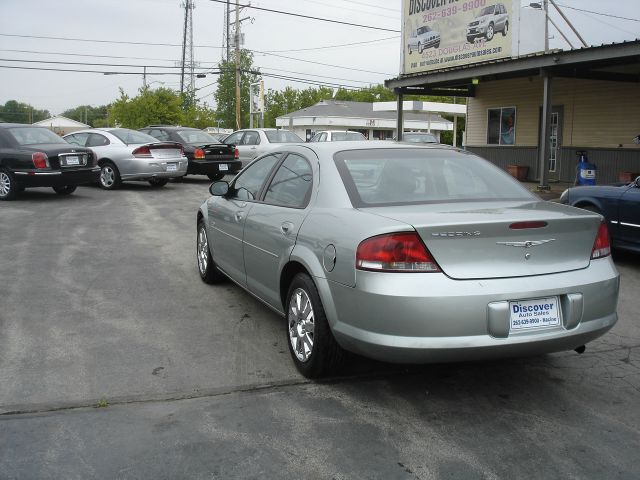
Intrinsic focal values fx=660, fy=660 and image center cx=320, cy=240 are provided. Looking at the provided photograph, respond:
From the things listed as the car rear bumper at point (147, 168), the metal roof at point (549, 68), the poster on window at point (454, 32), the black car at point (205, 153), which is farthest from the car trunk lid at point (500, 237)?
the black car at point (205, 153)

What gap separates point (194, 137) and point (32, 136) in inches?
199

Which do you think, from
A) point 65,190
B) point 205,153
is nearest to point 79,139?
point 65,190

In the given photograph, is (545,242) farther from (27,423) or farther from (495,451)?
(27,423)

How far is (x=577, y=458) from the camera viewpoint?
130 inches

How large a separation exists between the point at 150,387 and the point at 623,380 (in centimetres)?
310

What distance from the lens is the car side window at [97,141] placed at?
16.4 m

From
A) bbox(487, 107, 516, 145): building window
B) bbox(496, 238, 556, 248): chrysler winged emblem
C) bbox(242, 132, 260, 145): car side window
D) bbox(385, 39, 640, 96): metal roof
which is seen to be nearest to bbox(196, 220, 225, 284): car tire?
bbox(496, 238, 556, 248): chrysler winged emblem

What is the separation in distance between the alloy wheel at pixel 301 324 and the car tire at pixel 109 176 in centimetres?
1278

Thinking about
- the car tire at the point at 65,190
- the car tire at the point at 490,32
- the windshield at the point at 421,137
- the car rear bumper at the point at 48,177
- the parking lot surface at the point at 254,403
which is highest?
the car tire at the point at 490,32

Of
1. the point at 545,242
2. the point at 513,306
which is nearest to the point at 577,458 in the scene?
the point at 513,306

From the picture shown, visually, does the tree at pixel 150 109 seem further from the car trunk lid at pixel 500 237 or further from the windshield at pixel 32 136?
the car trunk lid at pixel 500 237

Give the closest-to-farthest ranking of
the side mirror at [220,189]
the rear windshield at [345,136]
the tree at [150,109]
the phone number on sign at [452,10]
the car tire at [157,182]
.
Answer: the side mirror at [220,189], the car tire at [157,182], the phone number on sign at [452,10], the rear windshield at [345,136], the tree at [150,109]

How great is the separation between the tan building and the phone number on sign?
1572mm

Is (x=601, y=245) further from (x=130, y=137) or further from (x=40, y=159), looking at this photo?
(x=130, y=137)
